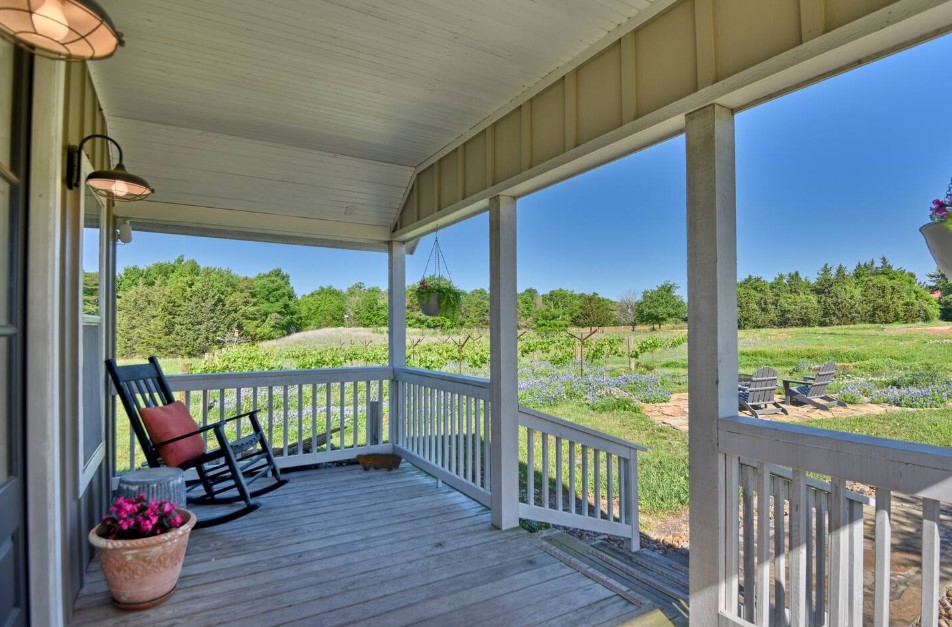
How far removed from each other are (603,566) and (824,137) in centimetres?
231

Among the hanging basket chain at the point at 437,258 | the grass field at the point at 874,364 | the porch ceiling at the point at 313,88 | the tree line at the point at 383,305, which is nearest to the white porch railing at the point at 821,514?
the grass field at the point at 874,364

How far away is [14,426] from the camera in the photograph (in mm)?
1710

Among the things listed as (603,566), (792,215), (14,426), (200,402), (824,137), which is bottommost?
(603,566)

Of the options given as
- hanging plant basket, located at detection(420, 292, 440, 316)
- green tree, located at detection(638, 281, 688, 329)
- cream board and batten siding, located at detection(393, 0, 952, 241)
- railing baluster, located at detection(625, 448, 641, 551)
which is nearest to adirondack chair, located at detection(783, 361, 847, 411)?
green tree, located at detection(638, 281, 688, 329)

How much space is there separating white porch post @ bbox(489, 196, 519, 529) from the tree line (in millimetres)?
235

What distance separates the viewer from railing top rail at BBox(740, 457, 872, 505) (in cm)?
168

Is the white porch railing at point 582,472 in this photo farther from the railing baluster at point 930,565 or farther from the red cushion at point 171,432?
the red cushion at point 171,432

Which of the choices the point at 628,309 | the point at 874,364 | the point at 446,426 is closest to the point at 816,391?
the point at 874,364

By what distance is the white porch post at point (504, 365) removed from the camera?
322 cm

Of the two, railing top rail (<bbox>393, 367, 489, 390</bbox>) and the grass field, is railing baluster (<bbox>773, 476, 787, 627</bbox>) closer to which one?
the grass field

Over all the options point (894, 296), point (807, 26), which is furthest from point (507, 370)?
point (807, 26)

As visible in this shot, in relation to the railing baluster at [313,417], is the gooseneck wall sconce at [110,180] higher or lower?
higher

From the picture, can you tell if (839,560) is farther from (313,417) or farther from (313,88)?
(313,417)

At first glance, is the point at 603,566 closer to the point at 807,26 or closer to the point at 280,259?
the point at 807,26
